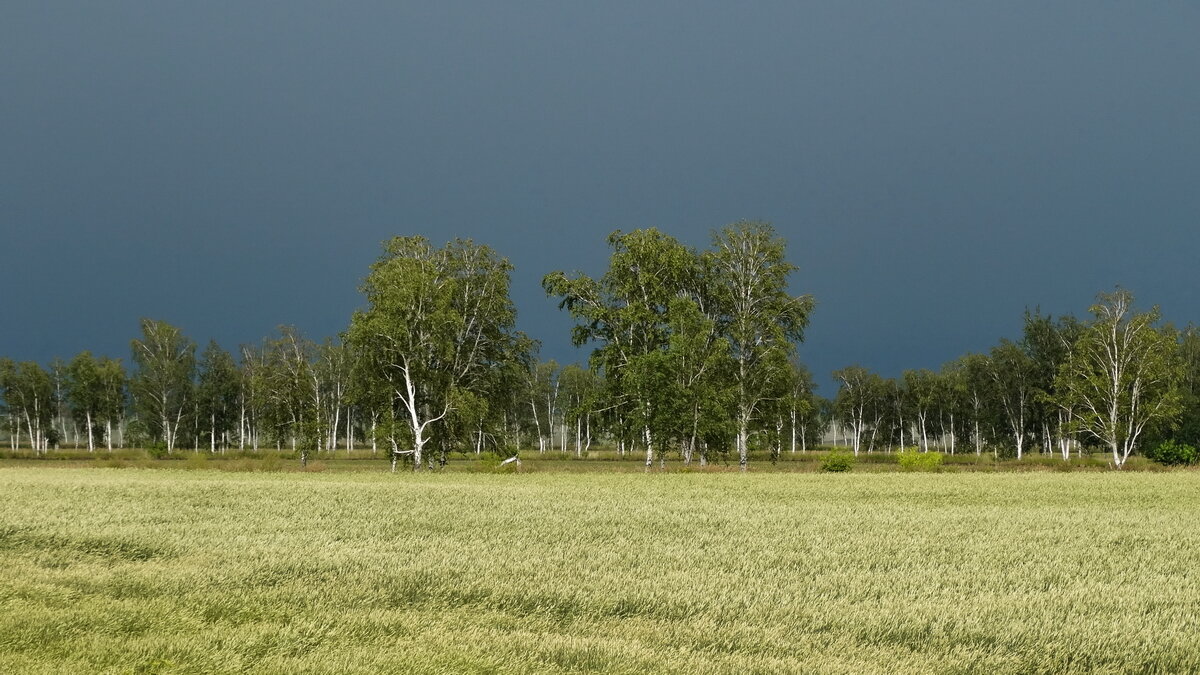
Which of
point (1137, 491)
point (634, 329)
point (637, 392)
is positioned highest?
point (634, 329)

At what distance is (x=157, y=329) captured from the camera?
291 feet

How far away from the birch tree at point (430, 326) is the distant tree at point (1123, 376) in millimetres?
38300

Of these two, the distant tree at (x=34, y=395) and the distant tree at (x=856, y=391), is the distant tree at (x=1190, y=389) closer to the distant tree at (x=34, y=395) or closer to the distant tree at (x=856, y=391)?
the distant tree at (x=856, y=391)

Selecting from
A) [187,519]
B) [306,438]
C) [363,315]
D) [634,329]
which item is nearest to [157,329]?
[306,438]

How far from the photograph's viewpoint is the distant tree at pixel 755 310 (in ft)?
159

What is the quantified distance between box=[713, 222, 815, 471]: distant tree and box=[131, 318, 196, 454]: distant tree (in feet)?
204

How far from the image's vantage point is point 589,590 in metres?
9.56

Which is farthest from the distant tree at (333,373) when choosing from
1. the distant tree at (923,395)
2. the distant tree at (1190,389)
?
the distant tree at (1190,389)

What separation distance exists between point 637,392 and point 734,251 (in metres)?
11.2

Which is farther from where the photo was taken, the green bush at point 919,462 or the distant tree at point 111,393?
the distant tree at point 111,393

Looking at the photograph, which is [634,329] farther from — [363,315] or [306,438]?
[306,438]

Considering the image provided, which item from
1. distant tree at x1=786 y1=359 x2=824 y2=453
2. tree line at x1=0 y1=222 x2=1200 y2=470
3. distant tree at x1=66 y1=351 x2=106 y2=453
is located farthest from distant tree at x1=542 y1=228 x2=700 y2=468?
distant tree at x1=66 y1=351 x2=106 y2=453

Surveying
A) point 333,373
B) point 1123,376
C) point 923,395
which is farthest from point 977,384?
point 333,373

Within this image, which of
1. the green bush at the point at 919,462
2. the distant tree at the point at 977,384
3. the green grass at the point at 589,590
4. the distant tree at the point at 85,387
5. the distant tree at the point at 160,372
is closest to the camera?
the green grass at the point at 589,590
